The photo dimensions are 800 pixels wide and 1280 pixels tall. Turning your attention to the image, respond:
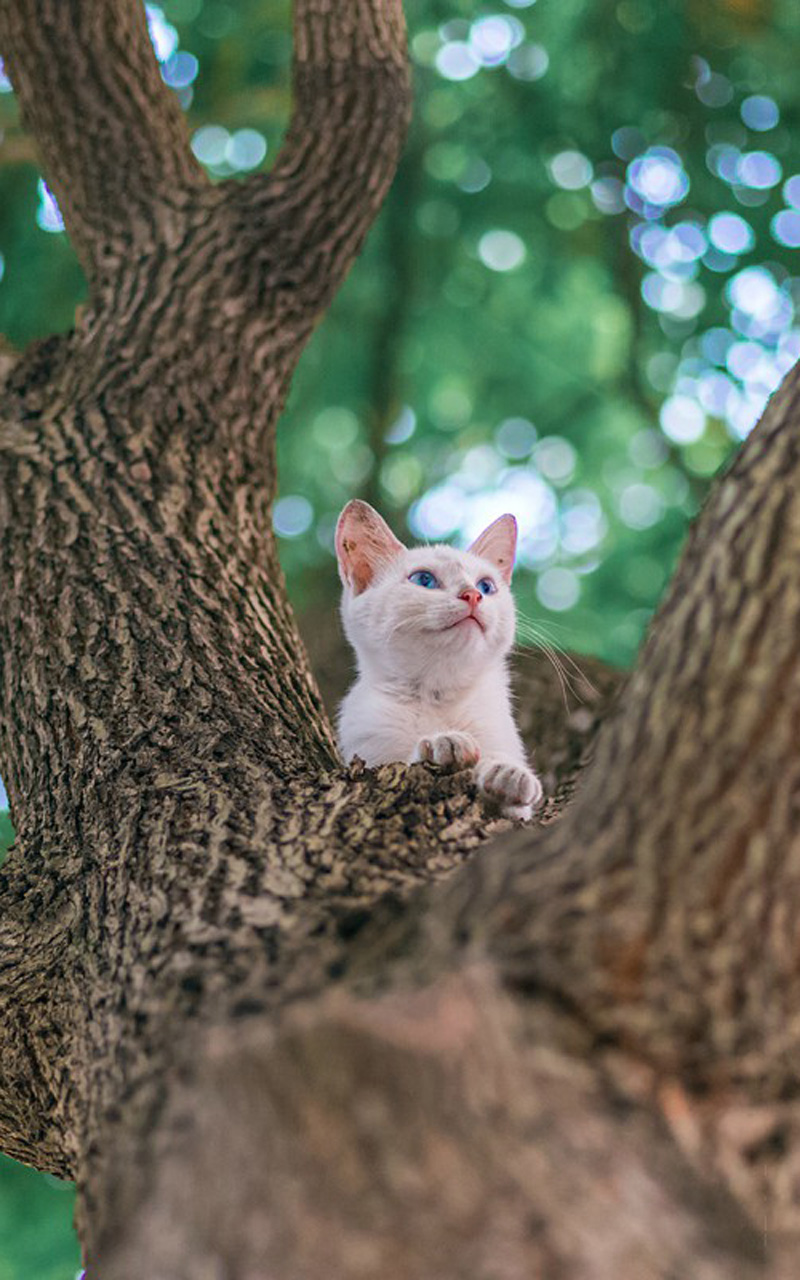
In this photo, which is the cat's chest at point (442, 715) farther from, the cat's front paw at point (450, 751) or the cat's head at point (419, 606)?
the cat's front paw at point (450, 751)

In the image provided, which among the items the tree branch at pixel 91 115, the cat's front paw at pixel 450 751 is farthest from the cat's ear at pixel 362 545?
the tree branch at pixel 91 115

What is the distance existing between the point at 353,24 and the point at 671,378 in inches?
145

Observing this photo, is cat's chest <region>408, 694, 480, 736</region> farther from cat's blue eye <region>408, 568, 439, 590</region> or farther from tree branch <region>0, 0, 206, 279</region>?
tree branch <region>0, 0, 206, 279</region>

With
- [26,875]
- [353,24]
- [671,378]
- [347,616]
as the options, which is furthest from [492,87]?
[26,875]

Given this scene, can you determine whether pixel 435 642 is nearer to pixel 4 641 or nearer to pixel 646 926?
pixel 4 641

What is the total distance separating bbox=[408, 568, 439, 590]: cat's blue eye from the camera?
12.4 ft

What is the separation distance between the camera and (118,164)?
4195mm

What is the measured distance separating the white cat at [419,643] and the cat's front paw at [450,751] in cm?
46

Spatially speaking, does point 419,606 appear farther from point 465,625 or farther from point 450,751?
point 450,751

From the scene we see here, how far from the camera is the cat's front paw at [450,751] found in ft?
9.24

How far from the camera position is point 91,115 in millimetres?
4215

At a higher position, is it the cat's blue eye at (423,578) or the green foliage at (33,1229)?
the cat's blue eye at (423,578)

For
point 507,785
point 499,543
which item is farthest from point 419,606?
point 507,785

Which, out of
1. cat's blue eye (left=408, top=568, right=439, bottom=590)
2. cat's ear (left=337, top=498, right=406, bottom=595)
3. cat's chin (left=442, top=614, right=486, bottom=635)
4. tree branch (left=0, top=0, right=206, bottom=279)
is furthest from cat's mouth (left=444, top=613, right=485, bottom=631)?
tree branch (left=0, top=0, right=206, bottom=279)
